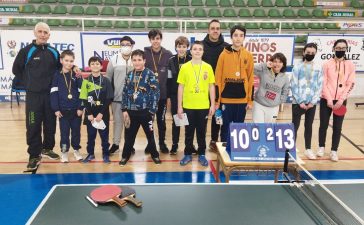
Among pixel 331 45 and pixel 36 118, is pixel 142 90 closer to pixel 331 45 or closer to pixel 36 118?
pixel 36 118

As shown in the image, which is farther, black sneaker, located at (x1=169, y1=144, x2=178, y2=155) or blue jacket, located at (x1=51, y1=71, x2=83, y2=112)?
black sneaker, located at (x1=169, y1=144, x2=178, y2=155)

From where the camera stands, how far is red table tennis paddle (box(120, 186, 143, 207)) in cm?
252

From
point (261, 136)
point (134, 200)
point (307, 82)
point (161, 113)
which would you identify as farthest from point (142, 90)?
point (134, 200)

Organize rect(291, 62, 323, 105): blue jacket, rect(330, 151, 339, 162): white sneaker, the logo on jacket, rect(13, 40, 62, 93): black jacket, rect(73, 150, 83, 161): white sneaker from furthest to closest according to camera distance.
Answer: the logo on jacket < rect(330, 151, 339, 162): white sneaker < rect(73, 150, 83, 161): white sneaker < rect(291, 62, 323, 105): blue jacket < rect(13, 40, 62, 93): black jacket

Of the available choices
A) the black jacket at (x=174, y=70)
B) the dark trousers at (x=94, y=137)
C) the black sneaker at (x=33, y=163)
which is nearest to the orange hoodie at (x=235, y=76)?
the black jacket at (x=174, y=70)

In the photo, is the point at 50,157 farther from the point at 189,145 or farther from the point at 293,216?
the point at 293,216

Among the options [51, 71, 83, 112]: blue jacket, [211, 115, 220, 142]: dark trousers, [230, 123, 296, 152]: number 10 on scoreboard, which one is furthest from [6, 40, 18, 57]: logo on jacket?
[230, 123, 296, 152]: number 10 on scoreboard

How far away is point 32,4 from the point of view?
14.7 m

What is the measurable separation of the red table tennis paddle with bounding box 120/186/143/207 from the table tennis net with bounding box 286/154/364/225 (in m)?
1.26

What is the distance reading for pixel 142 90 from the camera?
5219 millimetres

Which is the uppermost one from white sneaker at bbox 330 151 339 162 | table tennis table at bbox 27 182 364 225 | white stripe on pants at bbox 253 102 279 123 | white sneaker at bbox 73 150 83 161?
white stripe on pants at bbox 253 102 279 123

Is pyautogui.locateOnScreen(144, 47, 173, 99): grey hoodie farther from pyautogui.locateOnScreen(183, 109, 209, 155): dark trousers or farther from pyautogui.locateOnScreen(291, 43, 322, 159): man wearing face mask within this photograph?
pyautogui.locateOnScreen(291, 43, 322, 159): man wearing face mask

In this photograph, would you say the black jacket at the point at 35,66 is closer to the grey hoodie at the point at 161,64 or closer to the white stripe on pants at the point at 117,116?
the white stripe on pants at the point at 117,116

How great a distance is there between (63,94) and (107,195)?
3.25 m
